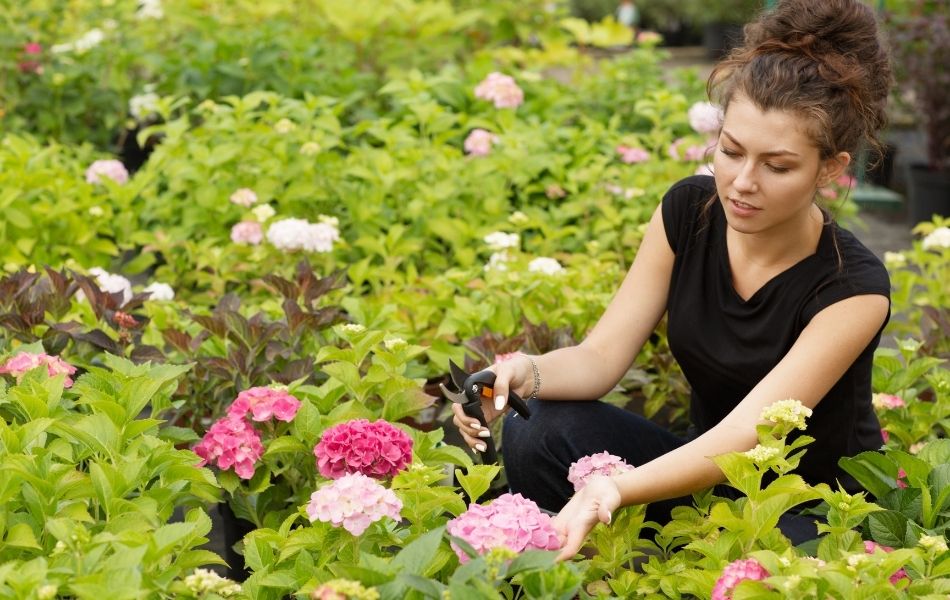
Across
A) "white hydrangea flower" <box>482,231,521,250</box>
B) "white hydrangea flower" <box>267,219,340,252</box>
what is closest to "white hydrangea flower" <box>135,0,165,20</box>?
"white hydrangea flower" <box>267,219,340,252</box>

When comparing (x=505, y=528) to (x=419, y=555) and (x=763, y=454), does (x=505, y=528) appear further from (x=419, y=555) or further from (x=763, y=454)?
(x=763, y=454)

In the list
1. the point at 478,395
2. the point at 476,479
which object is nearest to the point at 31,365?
the point at 478,395

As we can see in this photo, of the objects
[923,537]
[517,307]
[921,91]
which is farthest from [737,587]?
[921,91]

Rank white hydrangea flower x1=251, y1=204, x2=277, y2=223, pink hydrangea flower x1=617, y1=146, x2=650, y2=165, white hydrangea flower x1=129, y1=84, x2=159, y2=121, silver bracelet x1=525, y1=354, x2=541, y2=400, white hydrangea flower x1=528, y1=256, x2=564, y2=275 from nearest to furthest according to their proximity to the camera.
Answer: silver bracelet x1=525, y1=354, x2=541, y2=400 < white hydrangea flower x1=528, y1=256, x2=564, y2=275 < white hydrangea flower x1=251, y1=204, x2=277, y2=223 < pink hydrangea flower x1=617, y1=146, x2=650, y2=165 < white hydrangea flower x1=129, y1=84, x2=159, y2=121

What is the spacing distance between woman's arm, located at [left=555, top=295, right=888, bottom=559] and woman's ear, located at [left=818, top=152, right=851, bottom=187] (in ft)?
0.70

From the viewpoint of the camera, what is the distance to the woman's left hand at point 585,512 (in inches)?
71.0

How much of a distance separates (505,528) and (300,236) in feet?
6.15

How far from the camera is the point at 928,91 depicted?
701 cm

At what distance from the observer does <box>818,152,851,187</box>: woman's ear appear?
2236mm

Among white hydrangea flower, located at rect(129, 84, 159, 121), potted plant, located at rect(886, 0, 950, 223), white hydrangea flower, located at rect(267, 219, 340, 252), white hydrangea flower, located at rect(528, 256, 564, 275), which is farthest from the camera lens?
potted plant, located at rect(886, 0, 950, 223)

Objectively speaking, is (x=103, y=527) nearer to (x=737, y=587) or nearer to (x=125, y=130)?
(x=737, y=587)

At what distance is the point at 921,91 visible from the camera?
706 cm

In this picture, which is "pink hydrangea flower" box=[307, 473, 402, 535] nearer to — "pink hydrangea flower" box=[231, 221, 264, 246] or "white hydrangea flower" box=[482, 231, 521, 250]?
"white hydrangea flower" box=[482, 231, 521, 250]

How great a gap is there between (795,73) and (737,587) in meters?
0.95
